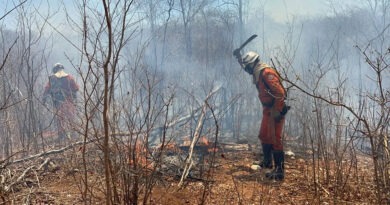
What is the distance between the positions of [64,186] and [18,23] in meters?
Result: 3.60

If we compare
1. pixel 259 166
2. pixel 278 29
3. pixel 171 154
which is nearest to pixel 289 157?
pixel 259 166

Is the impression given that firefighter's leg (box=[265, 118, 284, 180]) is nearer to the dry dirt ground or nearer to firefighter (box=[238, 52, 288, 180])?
firefighter (box=[238, 52, 288, 180])

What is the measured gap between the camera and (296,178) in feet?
13.0

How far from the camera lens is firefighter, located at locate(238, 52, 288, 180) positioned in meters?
4.09

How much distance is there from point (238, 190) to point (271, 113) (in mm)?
1463

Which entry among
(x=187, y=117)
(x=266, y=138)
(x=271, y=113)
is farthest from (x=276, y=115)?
(x=187, y=117)

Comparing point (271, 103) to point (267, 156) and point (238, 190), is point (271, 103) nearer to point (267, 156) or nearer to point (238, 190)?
point (267, 156)

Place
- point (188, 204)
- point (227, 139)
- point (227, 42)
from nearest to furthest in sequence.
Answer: point (188, 204)
point (227, 139)
point (227, 42)

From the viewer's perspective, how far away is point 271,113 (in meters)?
4.22

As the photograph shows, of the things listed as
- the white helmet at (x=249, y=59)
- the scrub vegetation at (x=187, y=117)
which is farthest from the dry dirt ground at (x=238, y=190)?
the white helmet at (x=249, y=59)

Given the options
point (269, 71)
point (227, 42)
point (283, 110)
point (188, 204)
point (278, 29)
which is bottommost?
point (188, 204)

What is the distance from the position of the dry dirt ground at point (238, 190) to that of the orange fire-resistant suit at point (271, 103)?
0.64 meters

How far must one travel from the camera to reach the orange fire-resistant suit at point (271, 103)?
4139 mm

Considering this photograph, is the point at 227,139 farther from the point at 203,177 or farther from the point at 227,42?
the point at 227,42
